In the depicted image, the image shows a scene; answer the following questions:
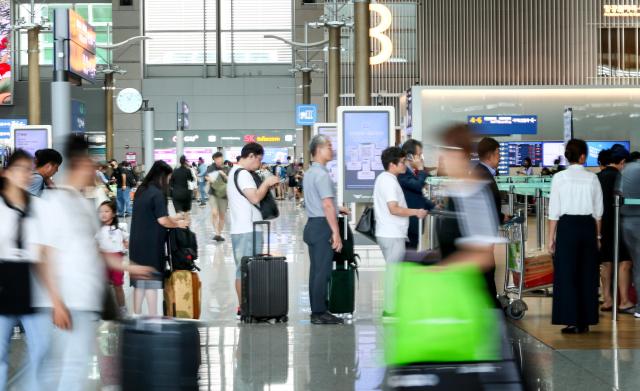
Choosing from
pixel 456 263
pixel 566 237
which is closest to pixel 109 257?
pixel 456 263

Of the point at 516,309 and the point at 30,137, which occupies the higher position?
the point at 30,137

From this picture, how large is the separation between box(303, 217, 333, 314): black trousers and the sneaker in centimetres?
4

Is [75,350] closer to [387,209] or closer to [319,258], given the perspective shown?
[319,258]

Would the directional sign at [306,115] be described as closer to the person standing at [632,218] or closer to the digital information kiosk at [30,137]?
the digital information kiosk at [30,137]

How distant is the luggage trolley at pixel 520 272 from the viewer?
31.1 ft

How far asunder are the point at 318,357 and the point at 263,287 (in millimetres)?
1605

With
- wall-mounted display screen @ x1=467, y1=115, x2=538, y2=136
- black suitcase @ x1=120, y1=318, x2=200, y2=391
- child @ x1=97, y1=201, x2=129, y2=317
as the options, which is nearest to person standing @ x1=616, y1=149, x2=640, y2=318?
child @ x1=97, y1=201, x2=129, y2=317

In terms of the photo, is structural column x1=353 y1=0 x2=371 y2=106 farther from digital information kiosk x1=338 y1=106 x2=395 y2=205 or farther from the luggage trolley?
the luggage trolley

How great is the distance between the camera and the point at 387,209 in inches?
354

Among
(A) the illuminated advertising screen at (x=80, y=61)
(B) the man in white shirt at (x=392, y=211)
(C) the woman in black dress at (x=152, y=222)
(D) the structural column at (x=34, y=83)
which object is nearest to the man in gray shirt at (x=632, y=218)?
(B) the man in white shirt at (x=392, y=211)

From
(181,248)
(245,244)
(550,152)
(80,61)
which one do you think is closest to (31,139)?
(80,61)

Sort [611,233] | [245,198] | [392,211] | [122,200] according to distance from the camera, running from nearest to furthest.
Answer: [392,211] < [245,198] < [611,233] < [122,200]

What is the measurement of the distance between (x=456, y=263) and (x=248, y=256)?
5078 mm

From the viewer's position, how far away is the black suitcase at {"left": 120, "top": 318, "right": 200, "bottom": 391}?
13.2 ft
